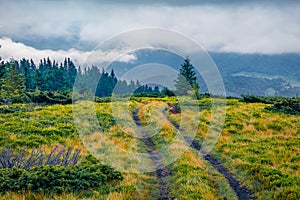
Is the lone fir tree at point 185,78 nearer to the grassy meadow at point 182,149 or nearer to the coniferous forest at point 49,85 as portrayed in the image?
the coniferous forest at point 49,85

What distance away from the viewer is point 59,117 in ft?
74.9

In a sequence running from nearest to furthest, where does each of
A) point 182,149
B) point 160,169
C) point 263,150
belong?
point 160,169 → point 263,150 → point 182,149

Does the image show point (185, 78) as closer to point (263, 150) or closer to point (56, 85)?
point (56, 85)

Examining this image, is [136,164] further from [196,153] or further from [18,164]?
[18,164]

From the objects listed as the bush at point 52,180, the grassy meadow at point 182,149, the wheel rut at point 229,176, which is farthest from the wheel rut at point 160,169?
the wheel rut at point 229,176

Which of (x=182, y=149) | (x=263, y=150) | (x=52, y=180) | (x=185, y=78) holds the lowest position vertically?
(x=52, y=180)

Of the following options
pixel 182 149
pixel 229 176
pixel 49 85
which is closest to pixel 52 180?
pixel 229 176

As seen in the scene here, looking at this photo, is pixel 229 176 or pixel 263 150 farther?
pixel 263 150

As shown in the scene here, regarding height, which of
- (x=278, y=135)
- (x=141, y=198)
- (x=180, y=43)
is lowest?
(x=141, y=198)

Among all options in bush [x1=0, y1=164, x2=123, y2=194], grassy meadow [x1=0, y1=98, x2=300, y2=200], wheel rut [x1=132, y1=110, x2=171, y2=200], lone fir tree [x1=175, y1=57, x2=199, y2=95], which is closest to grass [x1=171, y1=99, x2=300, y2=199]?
grassy meadow [x1=0, y1=98, x2=300, y2=200]

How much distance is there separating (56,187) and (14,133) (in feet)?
31.5

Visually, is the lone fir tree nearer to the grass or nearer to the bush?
the grass

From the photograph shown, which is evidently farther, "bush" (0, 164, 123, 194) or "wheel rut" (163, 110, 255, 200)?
"wheel rut" (163, 110, 255, 200)

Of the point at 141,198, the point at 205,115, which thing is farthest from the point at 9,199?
the point at 205,115
